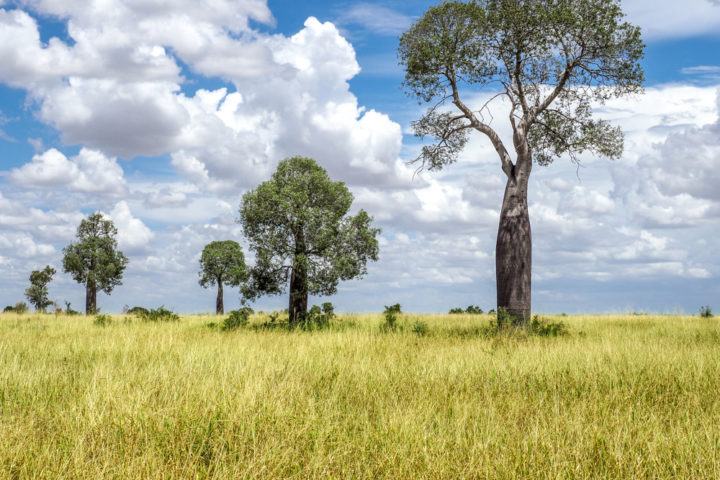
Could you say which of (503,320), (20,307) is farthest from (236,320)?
(20,307)

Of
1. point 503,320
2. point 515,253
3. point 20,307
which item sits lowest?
point 20,307

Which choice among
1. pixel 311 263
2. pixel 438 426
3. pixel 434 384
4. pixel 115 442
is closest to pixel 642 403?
pixel 434 384

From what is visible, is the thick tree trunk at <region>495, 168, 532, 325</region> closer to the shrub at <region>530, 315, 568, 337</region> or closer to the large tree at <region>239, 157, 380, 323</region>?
the shrub at <region>530, 315, 568, 337</region>

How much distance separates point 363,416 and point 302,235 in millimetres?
11396

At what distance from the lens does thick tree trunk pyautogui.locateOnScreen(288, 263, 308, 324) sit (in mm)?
16141

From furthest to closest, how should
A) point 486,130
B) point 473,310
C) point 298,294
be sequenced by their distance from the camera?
point 473,310
point 298,294
point 486,130

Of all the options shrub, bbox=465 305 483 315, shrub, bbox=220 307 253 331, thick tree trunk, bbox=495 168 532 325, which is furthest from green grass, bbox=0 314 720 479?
shrub, bbox=465 305 483 315

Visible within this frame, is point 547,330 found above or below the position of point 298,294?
below

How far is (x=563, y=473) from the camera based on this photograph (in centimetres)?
405

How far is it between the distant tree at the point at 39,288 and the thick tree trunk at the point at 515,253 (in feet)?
134

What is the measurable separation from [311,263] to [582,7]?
10.5 metres

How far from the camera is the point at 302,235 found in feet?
53.9

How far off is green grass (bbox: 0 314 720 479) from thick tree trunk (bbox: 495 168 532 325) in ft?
17.3

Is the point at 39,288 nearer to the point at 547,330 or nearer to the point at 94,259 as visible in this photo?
the point at 94,259
